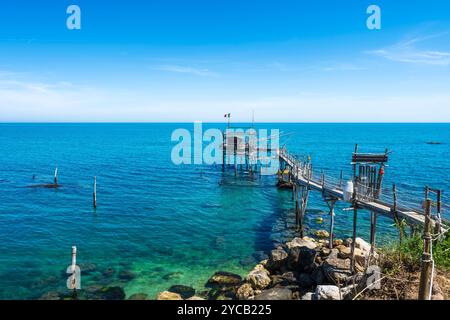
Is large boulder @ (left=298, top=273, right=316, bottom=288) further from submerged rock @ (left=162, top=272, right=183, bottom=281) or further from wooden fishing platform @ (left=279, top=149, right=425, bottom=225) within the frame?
submerged rock @ (left=162, top=272, right=183, bottom=281)

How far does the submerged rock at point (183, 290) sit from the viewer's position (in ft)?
59.8

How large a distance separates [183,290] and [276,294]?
5.52 m

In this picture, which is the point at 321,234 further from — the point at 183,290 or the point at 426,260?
the point at 426,260

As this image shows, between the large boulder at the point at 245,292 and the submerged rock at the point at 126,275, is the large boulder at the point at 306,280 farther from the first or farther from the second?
the submerged rock at the point at 126,275

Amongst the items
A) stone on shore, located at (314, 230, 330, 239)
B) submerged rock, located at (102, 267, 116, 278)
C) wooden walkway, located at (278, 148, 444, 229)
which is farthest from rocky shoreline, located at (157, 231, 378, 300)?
stone on shore, located at (314, 230, 330, 239)

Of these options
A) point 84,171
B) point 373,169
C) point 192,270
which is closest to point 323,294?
point 192,270

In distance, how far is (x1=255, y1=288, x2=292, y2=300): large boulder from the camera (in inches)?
645

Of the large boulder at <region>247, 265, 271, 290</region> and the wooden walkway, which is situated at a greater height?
the wooden walkway

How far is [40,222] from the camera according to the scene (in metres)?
29.8

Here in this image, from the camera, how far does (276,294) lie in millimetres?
16656

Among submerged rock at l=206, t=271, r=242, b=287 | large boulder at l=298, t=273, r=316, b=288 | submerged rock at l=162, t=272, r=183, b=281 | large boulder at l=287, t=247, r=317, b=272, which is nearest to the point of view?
large boulder at l=298, t=273, r=316, b=288
